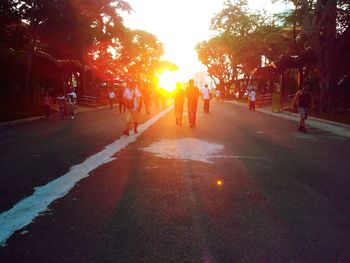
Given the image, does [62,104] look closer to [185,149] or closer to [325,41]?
[185,149]

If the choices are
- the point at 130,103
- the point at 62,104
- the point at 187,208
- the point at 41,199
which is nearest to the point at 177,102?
the point at 130,103

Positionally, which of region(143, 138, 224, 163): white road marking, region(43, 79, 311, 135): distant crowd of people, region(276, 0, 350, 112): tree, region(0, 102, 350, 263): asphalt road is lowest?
region(143, 138, 224, 163): white road marking

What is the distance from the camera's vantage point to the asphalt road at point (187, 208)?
3.34 meters

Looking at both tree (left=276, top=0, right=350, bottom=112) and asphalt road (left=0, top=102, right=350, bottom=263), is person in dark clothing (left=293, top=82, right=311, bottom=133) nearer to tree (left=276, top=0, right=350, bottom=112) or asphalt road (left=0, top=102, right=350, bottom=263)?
asphalt road (left=0, top=102, right=350, bottom=263)

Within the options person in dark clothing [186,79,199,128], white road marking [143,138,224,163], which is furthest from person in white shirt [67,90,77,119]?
white road marking [143,138,224,163]

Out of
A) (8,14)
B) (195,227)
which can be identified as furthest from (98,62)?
(195,227)

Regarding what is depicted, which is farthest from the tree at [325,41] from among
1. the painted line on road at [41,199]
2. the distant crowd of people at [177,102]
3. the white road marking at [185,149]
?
the painted line on road at [41,199]

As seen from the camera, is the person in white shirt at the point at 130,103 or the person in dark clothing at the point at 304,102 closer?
the person in white shirt at the point at 130,103

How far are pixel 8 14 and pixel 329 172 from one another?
21717 millimetres

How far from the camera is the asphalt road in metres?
3.34

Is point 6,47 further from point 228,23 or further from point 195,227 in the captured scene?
point 228,23

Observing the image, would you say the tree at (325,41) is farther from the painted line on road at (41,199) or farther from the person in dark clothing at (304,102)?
the painted line on road at (41,199)

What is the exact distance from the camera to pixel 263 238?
3621mm

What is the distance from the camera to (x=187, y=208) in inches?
177
